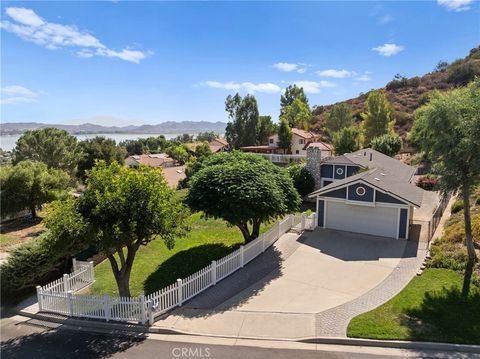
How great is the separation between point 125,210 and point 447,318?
11682mm

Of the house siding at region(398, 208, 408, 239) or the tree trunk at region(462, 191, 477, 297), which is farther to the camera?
the house siding at region(398, 208, 408, 239)

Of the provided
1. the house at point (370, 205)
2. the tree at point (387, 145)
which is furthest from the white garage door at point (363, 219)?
the tree at point (387, 145)

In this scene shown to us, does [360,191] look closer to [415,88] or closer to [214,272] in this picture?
[214,272]

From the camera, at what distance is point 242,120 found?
60125 mm

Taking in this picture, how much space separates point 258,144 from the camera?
61.8 m

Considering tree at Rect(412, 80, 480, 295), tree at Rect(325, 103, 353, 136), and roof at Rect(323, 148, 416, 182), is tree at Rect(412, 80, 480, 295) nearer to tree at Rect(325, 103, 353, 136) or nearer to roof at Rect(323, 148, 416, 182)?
roof at Rect(323, 148, 416, 182)

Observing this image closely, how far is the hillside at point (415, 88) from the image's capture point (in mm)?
74625

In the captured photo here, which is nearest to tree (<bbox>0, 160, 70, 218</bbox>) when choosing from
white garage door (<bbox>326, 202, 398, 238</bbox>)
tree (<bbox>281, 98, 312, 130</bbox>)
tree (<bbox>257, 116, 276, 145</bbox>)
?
white garage door (<bbox>326, 202, 398, 238</bbox>)

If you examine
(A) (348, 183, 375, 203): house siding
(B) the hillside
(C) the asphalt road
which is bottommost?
(C) the asphalt road

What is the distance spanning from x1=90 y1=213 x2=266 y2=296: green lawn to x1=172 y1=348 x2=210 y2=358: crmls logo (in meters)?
4.58

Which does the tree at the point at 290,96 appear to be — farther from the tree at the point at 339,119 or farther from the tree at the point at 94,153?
the tree at the point at 94,153

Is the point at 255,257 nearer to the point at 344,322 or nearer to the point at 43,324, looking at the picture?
the point at 344,322

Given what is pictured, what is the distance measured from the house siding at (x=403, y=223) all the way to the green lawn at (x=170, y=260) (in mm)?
8302

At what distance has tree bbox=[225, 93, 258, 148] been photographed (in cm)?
5962
